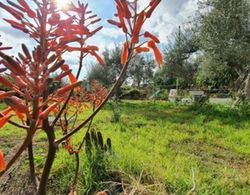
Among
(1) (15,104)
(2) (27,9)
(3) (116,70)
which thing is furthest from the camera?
(3) (116,70)

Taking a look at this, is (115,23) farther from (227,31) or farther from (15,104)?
(227,31)

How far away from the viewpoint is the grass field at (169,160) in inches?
138

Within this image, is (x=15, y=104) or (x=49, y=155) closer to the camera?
(x=15, y=104)

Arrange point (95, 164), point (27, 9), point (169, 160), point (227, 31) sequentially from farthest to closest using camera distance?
1. point (227, 31)
2. point (169, 160)
3. point (95, 164)
4. point (27, 9)

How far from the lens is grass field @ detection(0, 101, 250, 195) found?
11.5 feet

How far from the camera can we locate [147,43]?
1.16m

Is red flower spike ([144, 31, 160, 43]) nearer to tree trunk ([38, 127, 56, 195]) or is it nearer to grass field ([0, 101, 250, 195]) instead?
tree trunk ([38, 127, 56, 195])

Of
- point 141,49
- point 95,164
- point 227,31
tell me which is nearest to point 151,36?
point 141,49

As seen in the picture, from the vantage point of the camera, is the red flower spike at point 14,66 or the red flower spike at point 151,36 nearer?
the red flower spike at point 14,66

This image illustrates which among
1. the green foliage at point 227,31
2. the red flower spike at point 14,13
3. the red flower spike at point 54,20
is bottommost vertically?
the red flower spike at point 54,20

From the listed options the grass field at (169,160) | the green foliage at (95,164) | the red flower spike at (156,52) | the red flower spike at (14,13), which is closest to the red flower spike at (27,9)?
the red flower spike at (14,13)

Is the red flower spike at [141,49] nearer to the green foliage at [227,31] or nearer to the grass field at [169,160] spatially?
the grass field at [169,160]

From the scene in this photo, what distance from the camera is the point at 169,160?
16.3 ft

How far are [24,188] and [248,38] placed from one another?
12.4 meters
